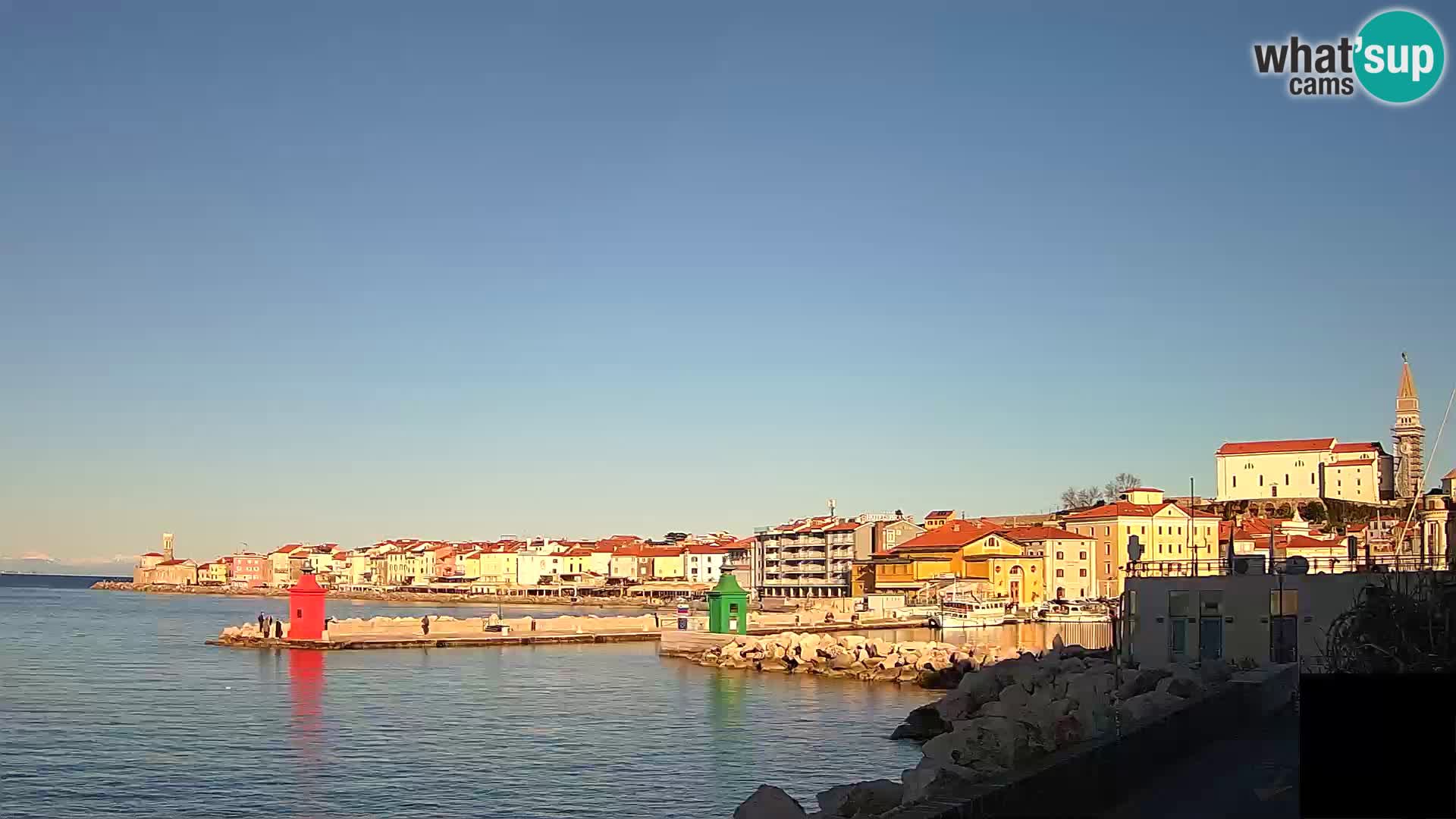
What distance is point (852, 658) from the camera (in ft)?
136

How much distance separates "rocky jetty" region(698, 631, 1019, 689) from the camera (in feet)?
124

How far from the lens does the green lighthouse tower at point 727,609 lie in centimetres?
5178

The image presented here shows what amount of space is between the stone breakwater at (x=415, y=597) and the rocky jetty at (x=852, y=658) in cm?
5784

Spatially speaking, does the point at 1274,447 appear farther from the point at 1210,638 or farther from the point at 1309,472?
the point at 1210,638

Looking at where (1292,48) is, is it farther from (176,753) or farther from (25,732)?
(25,732)

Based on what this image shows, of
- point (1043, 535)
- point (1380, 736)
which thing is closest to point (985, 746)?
point (1380, 736)

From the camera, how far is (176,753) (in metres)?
23.8

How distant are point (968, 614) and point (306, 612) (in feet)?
105

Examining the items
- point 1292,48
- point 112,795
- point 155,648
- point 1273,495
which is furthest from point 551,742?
point 1273,495

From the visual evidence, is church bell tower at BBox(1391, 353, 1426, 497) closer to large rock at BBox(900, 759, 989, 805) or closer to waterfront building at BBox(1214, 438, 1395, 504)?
waterfront building at BBox(1214, 438, 1395, 504)

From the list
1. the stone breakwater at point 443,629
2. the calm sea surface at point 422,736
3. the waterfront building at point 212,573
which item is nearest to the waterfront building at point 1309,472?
the stone breakwater at point 443,629

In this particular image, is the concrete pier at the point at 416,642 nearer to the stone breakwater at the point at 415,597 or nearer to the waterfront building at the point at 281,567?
the stone breakwater at the point at 415,597

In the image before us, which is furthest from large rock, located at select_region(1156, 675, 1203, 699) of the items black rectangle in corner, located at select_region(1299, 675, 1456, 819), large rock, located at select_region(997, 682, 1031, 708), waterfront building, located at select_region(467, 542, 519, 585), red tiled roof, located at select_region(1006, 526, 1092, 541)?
waterfront building, located at select_region(467, 542, 519, 585)

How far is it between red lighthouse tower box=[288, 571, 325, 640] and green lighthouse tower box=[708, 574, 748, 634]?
14.8 metres
